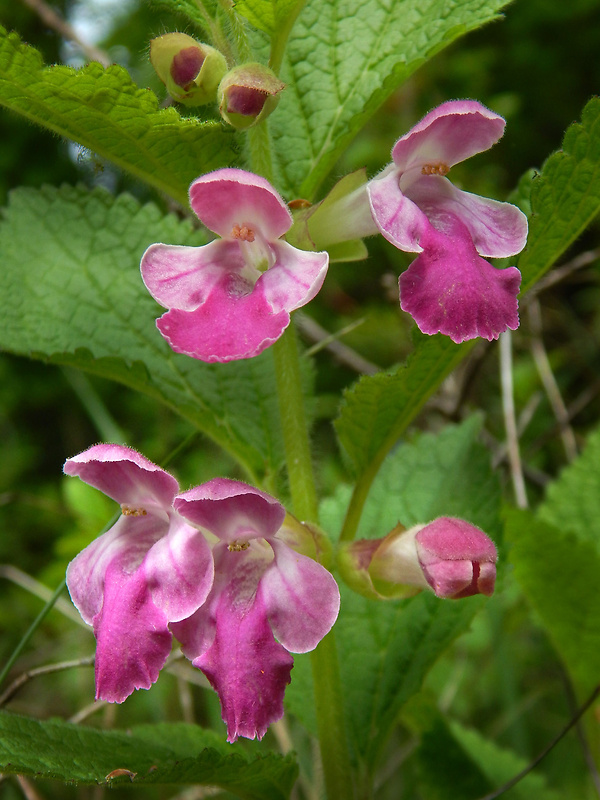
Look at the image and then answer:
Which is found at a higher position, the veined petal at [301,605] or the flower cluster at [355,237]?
the flower cluster at [355,237]

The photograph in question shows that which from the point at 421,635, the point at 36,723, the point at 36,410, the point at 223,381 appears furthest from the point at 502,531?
the point at 36,410

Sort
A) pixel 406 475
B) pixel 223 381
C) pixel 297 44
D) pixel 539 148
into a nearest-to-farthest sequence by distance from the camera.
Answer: pixel 297 44
pixel 223 381
pixel 406 475
pixel 539 148

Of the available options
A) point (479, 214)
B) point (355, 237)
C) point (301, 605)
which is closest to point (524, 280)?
point (479, 214)

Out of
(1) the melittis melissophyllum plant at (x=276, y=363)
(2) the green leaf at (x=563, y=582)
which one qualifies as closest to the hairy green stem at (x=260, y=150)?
A: (1) the melittis melissophyllum plant at (x=276, y=363)

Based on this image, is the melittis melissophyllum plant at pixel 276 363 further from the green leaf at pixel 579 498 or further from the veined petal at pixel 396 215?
the green leaf at pixel 579 498

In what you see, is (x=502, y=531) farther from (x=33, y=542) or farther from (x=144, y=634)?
(x=33, y=542)

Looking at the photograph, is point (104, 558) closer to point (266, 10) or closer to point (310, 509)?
point (310, 509)

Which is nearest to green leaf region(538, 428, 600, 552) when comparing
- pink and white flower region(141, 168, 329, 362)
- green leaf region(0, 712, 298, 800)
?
green leaf region(0, 712, 298, 800)
